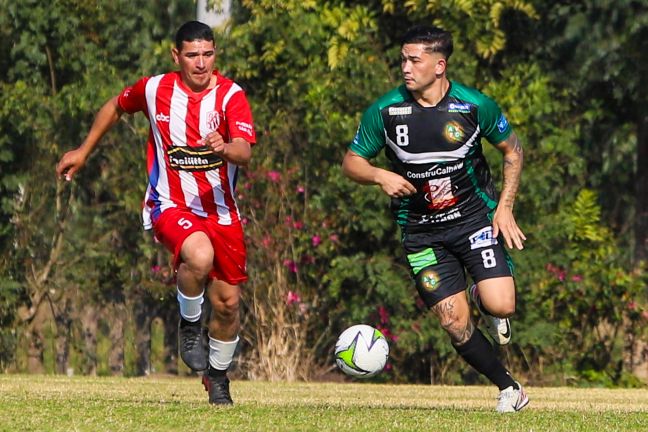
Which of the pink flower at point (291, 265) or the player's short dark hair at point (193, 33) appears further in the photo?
the pink flower at point (291, 265)

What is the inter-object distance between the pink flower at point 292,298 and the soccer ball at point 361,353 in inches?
225

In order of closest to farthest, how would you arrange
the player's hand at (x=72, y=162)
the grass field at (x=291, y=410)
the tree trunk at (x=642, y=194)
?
the grass field at (x=291, y=410), the player's hand at (x=72, y=162), the tree trunk at (x=642, y=194)

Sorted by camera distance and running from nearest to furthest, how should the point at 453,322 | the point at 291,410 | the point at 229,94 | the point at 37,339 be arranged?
the point at 291,410 → the point at 453,322 → the point at 229,94 → the point at 37,339

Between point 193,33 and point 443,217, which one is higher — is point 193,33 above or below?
above

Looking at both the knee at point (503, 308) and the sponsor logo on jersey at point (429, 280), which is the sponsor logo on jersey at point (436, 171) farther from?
the knee at point (503, 308)

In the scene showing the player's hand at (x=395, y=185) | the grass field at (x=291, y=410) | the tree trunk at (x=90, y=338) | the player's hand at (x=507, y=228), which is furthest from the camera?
the tree trunk at (x=90, y=338)

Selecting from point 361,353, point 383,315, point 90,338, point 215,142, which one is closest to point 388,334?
point 383,315

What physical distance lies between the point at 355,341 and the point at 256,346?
20.2 ft

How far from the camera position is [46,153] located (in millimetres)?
15727

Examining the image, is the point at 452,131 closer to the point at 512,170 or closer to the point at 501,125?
the point at 501,125

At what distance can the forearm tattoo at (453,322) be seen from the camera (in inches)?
349

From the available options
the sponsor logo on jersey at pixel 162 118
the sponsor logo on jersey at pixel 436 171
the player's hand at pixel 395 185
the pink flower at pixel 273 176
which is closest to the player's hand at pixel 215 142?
the sponsor logo on jersey at pixel 162 118

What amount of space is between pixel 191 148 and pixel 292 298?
5.79 m

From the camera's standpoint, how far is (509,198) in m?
8.75
